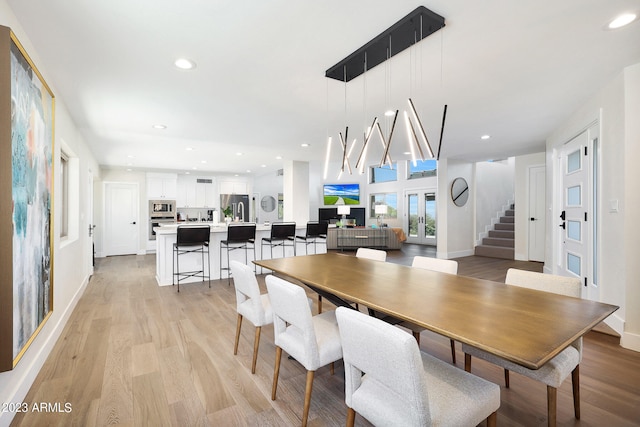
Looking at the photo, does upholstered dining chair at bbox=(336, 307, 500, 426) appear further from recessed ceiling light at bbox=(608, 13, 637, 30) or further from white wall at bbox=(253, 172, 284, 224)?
white wall at bbox=(253, 172, 284, 224)

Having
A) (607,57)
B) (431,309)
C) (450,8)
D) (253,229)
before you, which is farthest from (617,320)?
(253,229)

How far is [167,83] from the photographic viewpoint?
9.43 ft

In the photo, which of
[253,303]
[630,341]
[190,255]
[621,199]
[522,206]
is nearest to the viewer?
[253,303]

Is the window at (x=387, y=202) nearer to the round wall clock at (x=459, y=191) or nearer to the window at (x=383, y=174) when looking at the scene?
the window at (x=383, y=174)

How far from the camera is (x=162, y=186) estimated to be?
28.7 ft

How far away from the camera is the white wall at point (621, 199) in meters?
2.69

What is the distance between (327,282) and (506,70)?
247 cm

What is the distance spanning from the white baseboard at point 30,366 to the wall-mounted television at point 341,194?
10.3 meters

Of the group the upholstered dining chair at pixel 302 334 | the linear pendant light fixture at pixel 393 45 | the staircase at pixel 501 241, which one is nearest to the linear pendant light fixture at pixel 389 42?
the linear pendant light fixture at pixel 393 45

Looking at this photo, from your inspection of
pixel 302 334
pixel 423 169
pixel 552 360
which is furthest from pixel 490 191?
pixel 302 334

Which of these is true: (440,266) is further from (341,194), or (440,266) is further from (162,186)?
(341,194)

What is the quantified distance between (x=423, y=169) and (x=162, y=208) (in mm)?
8737

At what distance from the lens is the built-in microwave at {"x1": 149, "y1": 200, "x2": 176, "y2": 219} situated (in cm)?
857

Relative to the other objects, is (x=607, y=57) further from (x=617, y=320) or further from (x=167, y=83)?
(x=167, y=83)
